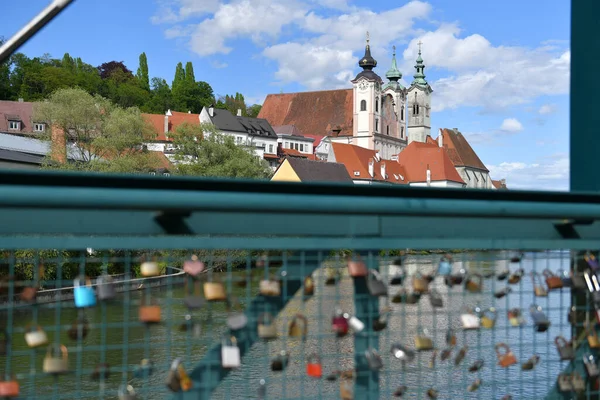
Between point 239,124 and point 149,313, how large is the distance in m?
81.0

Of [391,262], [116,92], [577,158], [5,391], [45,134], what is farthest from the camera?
[116,92]

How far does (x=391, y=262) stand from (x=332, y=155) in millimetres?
79000

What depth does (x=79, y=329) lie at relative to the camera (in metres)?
2.05

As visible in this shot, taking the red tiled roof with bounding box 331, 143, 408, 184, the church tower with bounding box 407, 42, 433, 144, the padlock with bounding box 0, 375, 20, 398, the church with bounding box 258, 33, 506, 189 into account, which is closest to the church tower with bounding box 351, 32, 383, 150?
the church with bounding box 258, 33, 506, 189

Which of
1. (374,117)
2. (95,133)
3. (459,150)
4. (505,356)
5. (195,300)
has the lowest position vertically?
(505,356)

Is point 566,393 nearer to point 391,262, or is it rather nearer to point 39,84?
point 391,262

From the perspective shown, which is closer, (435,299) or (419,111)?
(435,299)

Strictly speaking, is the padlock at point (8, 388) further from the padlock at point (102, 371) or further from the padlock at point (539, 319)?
the padlock at point (539, 319)

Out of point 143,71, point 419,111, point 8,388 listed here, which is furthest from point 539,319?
point 419,111

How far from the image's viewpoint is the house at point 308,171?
206ft

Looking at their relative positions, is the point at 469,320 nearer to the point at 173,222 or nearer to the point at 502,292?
the point at 502,292

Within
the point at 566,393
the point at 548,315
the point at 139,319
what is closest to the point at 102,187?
the point at 139,319

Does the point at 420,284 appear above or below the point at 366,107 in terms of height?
below

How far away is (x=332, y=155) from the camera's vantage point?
8112 centimetres
